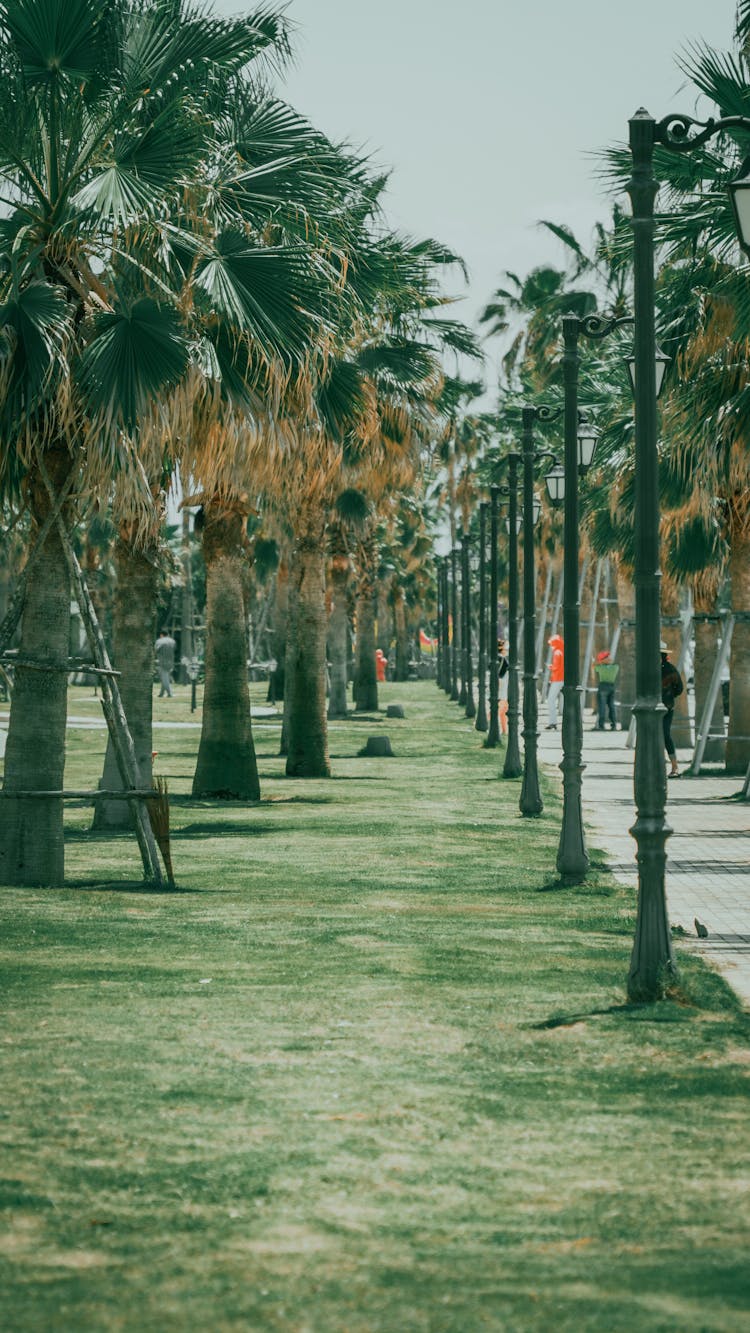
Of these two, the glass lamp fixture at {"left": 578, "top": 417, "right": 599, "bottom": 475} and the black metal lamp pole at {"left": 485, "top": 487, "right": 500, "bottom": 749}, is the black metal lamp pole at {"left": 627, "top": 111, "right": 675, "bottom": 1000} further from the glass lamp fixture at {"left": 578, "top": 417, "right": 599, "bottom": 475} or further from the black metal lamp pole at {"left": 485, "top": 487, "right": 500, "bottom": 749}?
the black metal lamp pole at {"left": 485, "top": 487, "right": 500, "bottom": 749}

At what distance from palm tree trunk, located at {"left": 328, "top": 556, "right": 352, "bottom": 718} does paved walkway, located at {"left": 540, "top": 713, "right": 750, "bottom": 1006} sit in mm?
13804

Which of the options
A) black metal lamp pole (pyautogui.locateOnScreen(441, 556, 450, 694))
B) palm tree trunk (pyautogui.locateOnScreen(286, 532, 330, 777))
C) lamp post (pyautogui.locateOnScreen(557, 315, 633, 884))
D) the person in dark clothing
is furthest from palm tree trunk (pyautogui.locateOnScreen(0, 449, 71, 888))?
black metal lamp pole (pyautogui.locateOnScreen(441, 556, 450, 694))

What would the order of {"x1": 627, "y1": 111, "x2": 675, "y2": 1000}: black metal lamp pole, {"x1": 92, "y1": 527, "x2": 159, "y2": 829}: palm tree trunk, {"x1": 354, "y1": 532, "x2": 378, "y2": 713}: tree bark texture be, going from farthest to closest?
{"x1": 354, "y1": 532, "x2": 378, "y2": 713}: tree bark texture
{"x1": 92, "y1": 527, "x2": 159, "y2": 829}: palm tree trunk
{"x1": 627, "y1": 111, "x2": 675, "y2": 1000}: black metal lamp pole

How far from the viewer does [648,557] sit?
948 centimetres

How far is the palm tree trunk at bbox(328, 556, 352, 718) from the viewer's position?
44.7 meters

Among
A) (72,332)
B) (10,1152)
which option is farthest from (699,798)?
(10,1152)

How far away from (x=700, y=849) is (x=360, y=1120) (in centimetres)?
1127

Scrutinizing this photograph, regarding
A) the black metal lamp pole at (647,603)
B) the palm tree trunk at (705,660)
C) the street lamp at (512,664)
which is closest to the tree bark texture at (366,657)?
the palm tree trunk at (705,660)

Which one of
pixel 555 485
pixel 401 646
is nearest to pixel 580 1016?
pixel 555 485

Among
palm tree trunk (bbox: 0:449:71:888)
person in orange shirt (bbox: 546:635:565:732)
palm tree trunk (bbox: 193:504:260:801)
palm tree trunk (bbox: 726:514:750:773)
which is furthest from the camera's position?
person in orange shirt (bbox: 546:635:565:732)

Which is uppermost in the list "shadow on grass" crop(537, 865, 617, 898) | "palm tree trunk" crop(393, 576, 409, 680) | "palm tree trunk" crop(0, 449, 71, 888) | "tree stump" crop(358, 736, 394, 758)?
"palm tree trunk" crop(393, 576, 409, 680)

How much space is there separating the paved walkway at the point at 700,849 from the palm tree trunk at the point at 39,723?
441 cm

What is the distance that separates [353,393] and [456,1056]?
11.4 metres

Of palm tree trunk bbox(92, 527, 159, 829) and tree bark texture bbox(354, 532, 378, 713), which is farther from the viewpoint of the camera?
tree bark texture bbox(354, 532, 378, 713)
